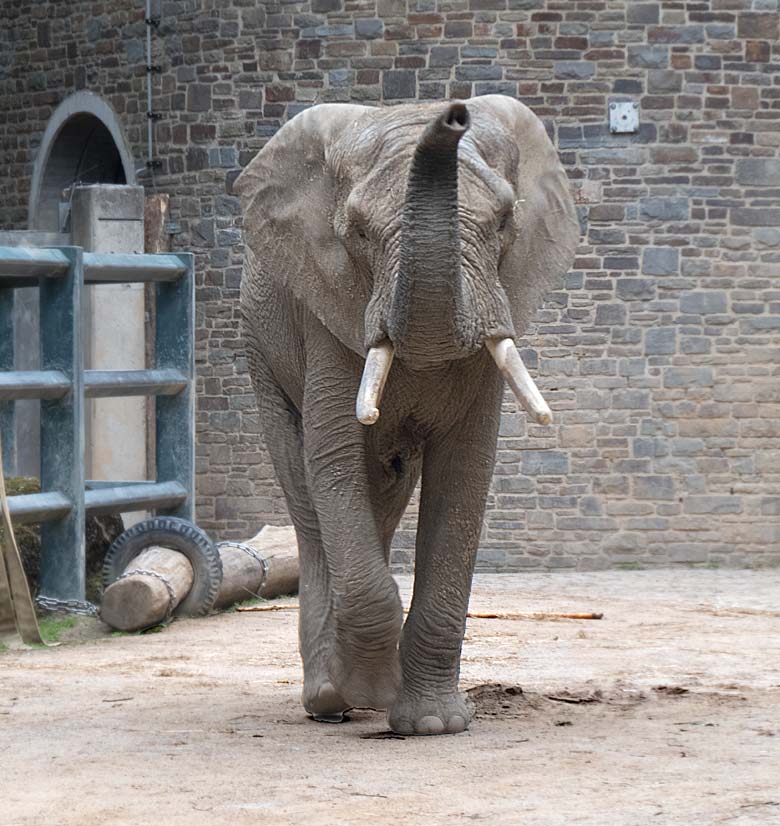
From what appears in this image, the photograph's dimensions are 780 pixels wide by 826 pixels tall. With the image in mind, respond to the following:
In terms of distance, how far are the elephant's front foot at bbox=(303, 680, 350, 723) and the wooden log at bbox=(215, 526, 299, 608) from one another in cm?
376

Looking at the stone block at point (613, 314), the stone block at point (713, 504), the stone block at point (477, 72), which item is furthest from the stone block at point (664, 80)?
the stone block at point (713, 504)

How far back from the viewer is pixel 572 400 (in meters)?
15.7

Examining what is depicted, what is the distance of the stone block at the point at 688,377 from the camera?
15703mm

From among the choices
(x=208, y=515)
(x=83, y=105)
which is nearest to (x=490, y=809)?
(x=208, y=515)

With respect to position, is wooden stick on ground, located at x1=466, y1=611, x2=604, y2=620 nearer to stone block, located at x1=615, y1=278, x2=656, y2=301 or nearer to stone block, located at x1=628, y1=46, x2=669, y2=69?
stone block, located at x1=615, y1=278, x2=656, y2=301

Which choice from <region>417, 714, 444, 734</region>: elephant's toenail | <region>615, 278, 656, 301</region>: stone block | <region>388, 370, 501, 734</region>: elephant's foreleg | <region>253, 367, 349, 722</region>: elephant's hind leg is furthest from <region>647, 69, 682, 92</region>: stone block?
<region>417, 714, 444, 734</region>: elephant's toenail

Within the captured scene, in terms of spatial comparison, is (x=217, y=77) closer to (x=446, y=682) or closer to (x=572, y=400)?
(x=572, y=400)

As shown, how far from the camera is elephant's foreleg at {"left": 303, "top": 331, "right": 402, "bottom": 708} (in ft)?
21.4

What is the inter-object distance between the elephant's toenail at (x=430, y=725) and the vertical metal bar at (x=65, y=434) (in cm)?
419

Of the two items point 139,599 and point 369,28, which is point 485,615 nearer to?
point 139,599

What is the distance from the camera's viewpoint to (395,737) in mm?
6691

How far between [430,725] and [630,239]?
953 cm

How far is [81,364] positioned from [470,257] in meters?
4.96

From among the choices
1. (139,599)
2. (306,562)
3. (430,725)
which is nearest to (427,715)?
(430,725)
